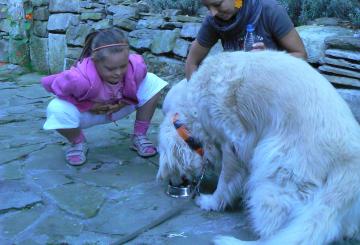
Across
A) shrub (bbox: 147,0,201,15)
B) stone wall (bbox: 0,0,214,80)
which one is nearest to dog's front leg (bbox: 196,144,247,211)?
stone wall (bbox: 0,0,214,80)

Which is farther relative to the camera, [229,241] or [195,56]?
[195,56]

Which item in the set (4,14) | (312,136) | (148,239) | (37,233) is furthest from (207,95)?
(4,14)

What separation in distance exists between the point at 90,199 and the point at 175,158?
56cm

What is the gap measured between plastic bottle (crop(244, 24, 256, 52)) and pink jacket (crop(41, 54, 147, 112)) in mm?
835

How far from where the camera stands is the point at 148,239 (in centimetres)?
230

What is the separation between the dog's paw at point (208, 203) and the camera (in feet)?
8.44

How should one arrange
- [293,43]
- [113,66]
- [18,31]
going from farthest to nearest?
[18,31], [113,66], [293,43]

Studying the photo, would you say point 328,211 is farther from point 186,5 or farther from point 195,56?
point 186,5

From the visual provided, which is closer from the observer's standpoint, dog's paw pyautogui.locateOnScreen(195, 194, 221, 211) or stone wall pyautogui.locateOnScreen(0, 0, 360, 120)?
dog's paw pyautogui.locateOnScreen(195, 194, 221, 211)

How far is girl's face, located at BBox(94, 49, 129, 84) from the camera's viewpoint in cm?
305

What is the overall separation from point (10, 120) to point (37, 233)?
2.40 metres

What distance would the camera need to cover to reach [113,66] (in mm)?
3062

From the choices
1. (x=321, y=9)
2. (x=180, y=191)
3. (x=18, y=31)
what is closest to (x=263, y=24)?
(x=180, y=191)

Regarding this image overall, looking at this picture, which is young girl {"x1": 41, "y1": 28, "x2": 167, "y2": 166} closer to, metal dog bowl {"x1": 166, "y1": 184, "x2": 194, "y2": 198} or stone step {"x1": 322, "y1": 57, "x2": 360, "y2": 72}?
metal dog bowl {"x1": 166, "y1": 184, "x2": 194, "y2": 198}
